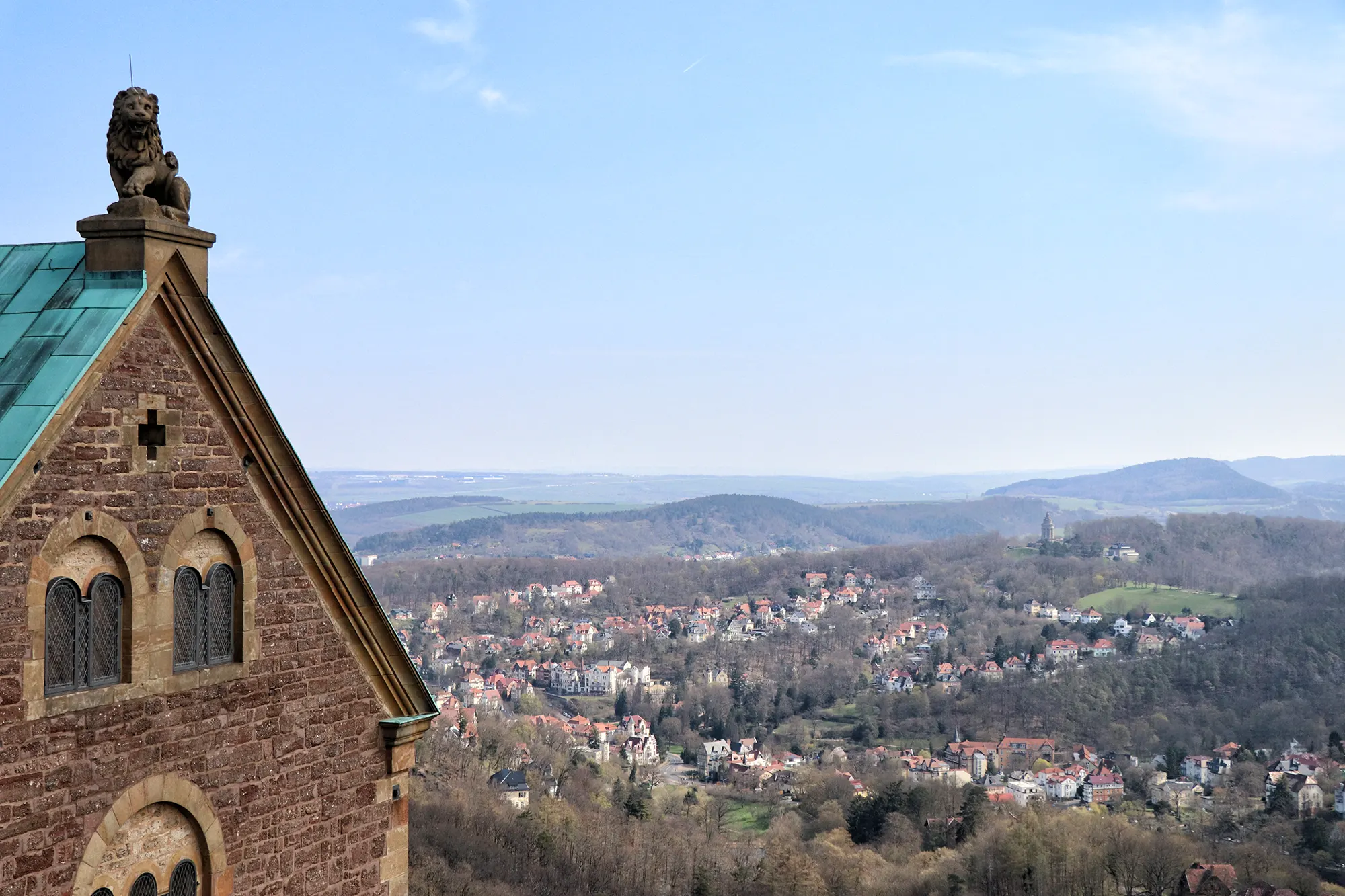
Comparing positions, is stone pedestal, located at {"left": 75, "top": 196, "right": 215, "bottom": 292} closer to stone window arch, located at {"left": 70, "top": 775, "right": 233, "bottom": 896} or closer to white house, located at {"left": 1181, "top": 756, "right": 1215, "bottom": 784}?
stone window arch, located at {"left": 70, "top": 775, "right": 233, "bottom": 896}

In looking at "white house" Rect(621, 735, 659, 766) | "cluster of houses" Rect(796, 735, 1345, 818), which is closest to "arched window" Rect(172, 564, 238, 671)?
"cluster of houses" Rect(796, 735, 1345, 818)

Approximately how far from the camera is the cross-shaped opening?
6574 millimetres

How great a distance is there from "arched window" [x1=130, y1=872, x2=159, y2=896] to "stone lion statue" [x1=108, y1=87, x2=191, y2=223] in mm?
3289

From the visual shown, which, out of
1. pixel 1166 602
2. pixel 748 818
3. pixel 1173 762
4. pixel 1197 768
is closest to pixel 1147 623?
pixel 1166 602

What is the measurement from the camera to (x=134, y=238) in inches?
263

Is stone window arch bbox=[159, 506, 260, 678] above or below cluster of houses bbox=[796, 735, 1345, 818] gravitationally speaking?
above

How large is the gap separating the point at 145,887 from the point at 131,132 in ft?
12.3

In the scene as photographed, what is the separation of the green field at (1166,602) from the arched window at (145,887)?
180 metres

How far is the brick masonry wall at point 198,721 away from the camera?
5949 mm

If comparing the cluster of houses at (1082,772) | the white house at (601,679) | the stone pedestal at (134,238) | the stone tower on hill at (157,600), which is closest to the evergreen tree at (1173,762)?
the cluster of houses at (1082,772)

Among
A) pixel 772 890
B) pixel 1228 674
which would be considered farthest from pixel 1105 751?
pixel 772 890

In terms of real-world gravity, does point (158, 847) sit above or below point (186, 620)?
below

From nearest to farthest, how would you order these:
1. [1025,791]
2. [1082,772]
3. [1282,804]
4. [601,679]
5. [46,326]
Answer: [46,326] → [1282,804] → [1025,791] → [1082,772] → [601,679]

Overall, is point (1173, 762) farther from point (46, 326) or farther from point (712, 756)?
point (46, 326)
